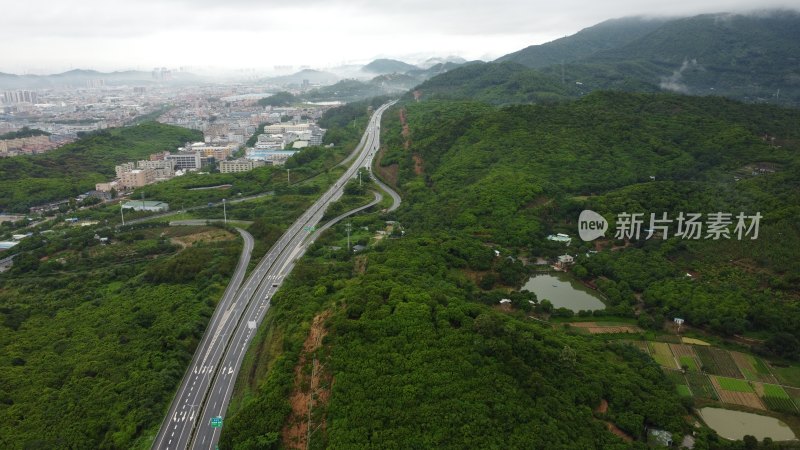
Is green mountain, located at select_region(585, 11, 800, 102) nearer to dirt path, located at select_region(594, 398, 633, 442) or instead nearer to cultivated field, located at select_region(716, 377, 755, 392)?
cultivated field, located at select_region(716, 377, 755, 392)

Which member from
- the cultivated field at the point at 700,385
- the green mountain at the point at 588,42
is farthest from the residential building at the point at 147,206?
the green mountain at the point at 588,42

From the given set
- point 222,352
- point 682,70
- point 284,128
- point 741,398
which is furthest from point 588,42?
point 222,352

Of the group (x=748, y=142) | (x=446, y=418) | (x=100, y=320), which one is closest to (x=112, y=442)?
(x=100, y=320)

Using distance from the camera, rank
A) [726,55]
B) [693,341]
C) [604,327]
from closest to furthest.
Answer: [693,341] → [604,327] → [726,55]

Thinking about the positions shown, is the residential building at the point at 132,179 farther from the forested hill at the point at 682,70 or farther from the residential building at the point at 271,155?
the forested hill at the point at 682,70

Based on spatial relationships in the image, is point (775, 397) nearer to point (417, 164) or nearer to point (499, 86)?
point (417, 164)

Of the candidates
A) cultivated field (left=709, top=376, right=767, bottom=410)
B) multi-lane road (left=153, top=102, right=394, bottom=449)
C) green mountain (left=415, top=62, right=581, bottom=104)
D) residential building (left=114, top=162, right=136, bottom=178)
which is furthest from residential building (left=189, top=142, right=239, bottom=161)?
cultivated field (left=709, top=376, right=767, bottom=410)

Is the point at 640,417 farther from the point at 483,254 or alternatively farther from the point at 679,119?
the point at 679,119
